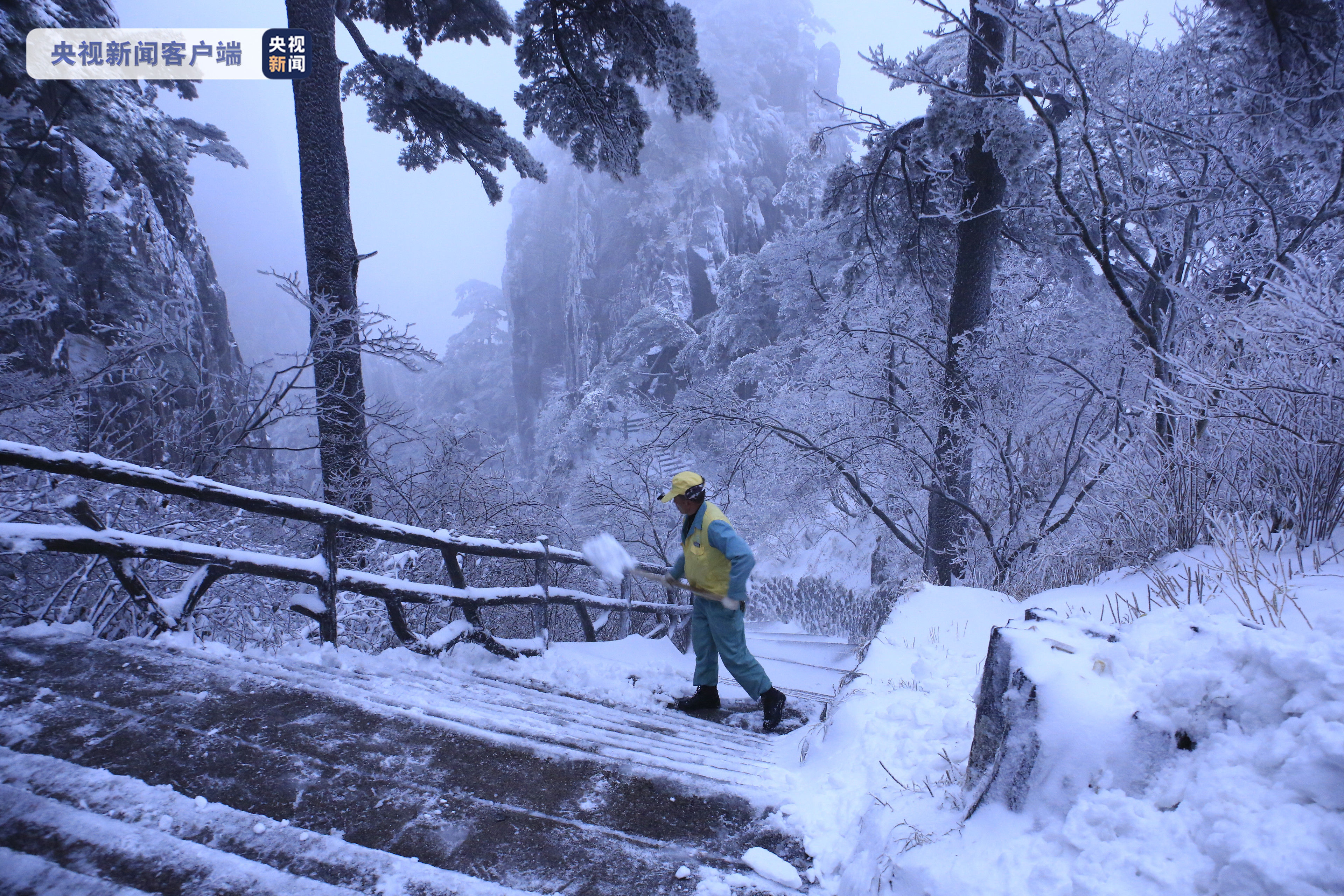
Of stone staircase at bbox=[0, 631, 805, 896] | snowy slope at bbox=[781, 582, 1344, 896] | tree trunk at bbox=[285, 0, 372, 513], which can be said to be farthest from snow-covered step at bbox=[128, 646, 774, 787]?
tree trunk at bbox=[285, 0, 372, 513]

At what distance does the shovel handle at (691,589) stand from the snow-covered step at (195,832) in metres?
2.53

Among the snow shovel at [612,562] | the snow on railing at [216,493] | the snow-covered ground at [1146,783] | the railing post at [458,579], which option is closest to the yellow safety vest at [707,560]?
the snow shovel at [612,562]

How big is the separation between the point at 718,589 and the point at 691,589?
8.5 inches

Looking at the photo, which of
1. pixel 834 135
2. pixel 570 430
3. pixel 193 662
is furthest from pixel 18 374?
pixel 834 135

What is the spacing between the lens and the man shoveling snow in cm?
401

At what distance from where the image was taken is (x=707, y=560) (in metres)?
4.11

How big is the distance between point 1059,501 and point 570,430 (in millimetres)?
27437

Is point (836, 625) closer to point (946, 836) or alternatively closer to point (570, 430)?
point (946, 836)

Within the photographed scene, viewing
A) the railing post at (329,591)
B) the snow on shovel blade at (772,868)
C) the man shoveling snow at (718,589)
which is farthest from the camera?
the man shoveling snow at (718,589)

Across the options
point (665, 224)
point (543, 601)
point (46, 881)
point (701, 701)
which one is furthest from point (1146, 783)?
point (665, 224)

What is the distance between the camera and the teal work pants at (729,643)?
4.01 metres

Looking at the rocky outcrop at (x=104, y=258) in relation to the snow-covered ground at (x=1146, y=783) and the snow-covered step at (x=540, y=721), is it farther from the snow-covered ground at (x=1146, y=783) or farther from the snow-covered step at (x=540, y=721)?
the snow-covered ground at (x=1146, y=783)

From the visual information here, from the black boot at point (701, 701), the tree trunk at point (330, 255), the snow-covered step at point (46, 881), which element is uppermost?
the tree trunk at point (330, 255)

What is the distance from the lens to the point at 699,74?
23.2 feet
